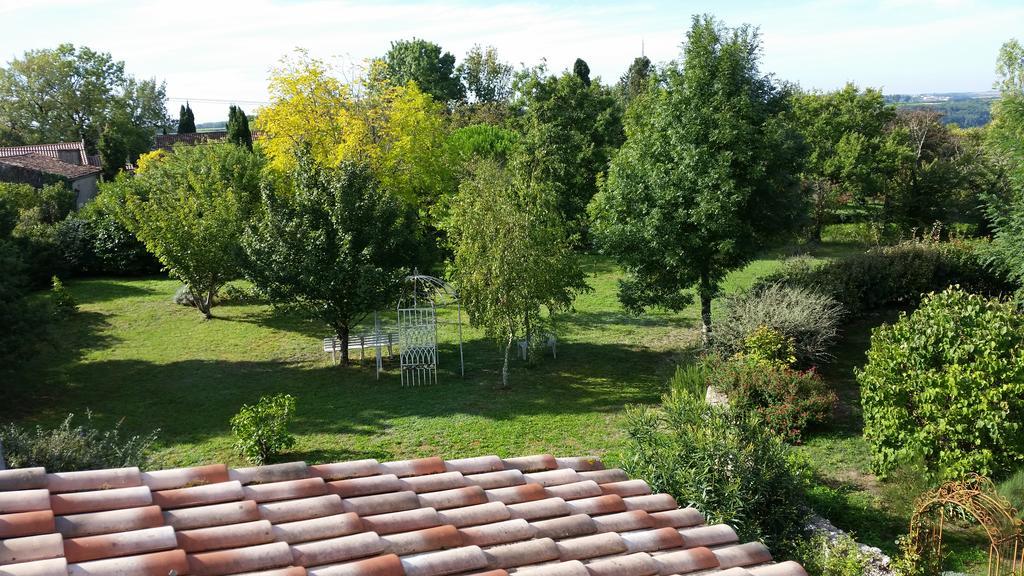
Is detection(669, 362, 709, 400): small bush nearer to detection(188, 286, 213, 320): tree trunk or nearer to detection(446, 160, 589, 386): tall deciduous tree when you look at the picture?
detection(446, 160, 589, 386): tall deciduous tree

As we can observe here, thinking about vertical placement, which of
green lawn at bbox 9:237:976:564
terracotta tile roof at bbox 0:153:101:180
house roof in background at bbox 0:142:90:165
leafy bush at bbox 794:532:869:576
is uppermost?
house roof in background at bbox 0:142:90:165

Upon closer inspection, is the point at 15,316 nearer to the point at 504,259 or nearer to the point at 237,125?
the point at 504,259

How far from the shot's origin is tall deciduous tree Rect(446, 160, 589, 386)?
14531 millimetres

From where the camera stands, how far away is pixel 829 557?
646cm

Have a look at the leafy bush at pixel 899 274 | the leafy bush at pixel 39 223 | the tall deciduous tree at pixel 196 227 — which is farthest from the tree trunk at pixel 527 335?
the leafy bush at pixel 39 223

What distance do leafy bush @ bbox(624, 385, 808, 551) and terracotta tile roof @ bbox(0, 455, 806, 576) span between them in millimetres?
1257

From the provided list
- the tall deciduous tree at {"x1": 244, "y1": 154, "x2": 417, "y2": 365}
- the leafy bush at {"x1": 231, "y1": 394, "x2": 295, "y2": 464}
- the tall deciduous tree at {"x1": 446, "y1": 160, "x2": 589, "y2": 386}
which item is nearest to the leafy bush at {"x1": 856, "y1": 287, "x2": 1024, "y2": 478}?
the tall deciduous tree at {"x1": 446, "y1": 160, "x2": 589, "y2": 386}

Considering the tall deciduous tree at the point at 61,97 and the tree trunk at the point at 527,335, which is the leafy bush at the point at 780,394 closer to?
the tree trunk at the point at 527,335

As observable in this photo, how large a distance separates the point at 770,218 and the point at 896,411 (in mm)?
7141

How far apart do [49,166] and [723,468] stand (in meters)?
42.7

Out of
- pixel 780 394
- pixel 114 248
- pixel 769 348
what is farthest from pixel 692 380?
pixel 114 248

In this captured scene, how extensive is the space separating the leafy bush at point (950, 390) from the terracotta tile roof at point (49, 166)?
1557 inches

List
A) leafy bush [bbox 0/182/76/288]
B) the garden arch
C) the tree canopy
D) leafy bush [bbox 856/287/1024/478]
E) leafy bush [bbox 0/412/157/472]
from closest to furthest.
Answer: the garden arch
leafy bush [bbox 0/412/157/472]
leafy bush [bbox 856/287/1024/478]
leafy bush [bbox 0/182/76/288]
the tree canopy

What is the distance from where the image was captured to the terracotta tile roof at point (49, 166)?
1459 inches
